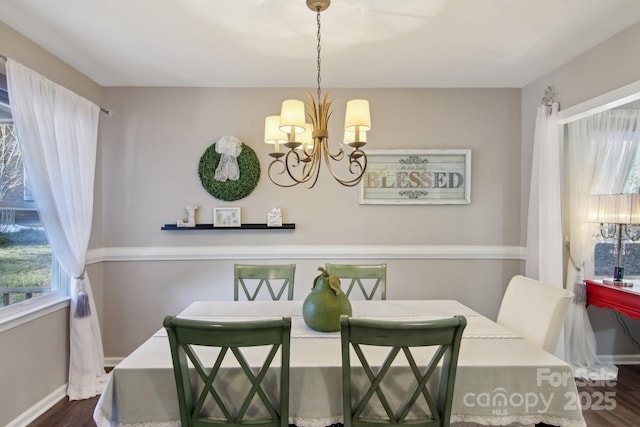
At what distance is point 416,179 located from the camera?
10.4 feet

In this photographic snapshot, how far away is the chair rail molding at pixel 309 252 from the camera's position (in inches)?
123

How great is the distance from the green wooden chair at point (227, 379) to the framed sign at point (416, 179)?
6.80ft

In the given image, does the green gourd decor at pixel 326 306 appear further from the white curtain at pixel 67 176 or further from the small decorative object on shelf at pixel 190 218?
the white curtain at pixel 67 176

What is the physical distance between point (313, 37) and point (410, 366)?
200 centimetres

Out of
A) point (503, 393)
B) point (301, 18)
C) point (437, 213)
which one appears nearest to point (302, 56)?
point (301, 18)

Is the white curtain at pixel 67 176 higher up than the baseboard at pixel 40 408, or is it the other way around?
the white curtain at pixel 67 176

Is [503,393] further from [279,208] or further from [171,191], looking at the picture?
[171,191]

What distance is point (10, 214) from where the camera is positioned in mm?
2186

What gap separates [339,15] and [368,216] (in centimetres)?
170

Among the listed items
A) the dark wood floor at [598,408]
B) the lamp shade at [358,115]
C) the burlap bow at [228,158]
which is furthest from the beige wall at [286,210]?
the lamp shade at [358,115]

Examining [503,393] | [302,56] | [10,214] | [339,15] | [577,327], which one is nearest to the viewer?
[503,393]

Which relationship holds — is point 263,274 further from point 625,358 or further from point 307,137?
point 625,358

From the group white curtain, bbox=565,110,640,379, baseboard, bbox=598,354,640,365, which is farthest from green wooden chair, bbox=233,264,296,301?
baseboard, bbox=598,354,640,365

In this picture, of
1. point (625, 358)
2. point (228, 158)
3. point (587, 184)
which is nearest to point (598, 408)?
point (625, 358)
